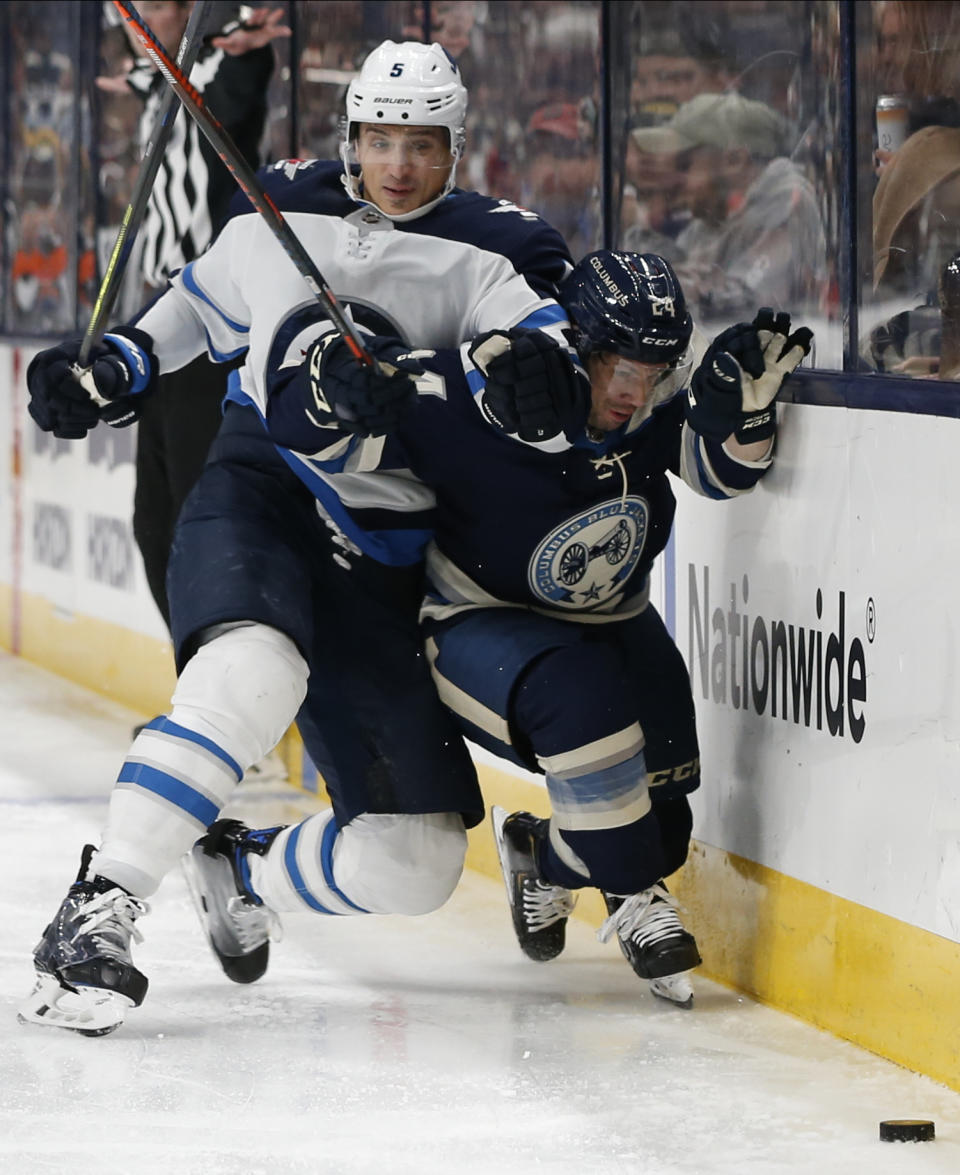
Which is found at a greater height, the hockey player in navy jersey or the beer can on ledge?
the beer can on ledge

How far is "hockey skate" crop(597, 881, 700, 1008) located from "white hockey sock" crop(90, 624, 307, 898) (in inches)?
22.4

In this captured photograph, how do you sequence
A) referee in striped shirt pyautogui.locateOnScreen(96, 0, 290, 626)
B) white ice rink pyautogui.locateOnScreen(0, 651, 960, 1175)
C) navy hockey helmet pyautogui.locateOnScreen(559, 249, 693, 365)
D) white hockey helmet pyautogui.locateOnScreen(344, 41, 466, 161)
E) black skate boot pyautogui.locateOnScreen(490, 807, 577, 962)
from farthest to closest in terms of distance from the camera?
referee in striped shirt pyautogui.locateOnScreen(96, 0, 290, 626) < black skate boot pyautogui.locateOnScreen(490, 807, 577, 962) < white hockey helmet pyautogui.locateOnScreen(344, 41, 466, 161) < navy hockey helmet pyautogui.locateOnScreen(559, 249, 693, 365) < white ice rink pyautogui.locateOnScreen(0, 651, 960, 1175)

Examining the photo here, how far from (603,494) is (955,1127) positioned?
0.94 meters

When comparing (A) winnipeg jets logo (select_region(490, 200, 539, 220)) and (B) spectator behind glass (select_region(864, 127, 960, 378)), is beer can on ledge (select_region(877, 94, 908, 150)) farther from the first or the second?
(A) winnipeg jets logo (select_region(490, 200, 539, 220))

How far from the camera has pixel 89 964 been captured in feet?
9.47

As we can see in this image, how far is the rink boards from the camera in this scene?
110 inches

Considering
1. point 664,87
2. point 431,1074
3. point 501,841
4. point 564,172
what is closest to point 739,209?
point 664,87

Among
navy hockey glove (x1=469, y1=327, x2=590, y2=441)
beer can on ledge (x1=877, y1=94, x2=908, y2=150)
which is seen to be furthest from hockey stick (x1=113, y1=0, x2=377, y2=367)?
beer can on ledge (x1=877, y1=94, x2=908, y2=150)

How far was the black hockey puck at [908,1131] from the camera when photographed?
2.56 m

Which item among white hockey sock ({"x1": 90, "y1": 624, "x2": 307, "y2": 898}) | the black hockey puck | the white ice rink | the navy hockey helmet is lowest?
the white ice rink

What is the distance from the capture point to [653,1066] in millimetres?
2896

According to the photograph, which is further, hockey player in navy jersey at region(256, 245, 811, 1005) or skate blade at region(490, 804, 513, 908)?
skate blade at region(490, 804, 513, 908)

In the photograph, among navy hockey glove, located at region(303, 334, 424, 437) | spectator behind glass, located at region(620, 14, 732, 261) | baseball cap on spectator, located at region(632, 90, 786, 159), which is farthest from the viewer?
spectator behind glass, located at region(620, 14, 732, 261)

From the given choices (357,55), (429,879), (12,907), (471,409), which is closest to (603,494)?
(471,409)
